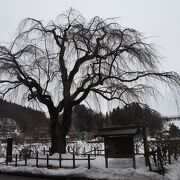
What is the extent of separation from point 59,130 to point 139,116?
19.2 ft

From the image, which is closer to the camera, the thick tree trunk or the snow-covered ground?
the snow-covered ground

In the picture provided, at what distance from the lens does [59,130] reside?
62.2 ft

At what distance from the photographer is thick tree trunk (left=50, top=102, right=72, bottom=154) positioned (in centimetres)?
1861

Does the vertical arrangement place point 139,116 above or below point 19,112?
below

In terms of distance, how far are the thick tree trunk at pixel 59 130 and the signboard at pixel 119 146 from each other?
4661mm

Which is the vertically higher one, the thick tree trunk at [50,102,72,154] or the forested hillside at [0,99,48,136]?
the forested hillside at [0,99,48,136]

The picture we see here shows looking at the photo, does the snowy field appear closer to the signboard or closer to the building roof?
the signboard

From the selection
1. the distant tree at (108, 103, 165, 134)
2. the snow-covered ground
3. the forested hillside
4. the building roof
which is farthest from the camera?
the forested hillside

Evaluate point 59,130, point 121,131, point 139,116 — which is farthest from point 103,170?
point 59,130

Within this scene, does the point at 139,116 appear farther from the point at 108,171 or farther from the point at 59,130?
the point at 59,130

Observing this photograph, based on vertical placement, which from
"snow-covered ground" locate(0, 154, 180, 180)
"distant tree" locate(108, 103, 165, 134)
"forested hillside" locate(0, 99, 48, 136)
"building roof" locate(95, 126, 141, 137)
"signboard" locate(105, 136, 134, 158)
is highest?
"forested hillside" locate(0, 99, 48, 136)

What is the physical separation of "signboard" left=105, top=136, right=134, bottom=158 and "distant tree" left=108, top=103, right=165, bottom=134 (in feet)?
4.09

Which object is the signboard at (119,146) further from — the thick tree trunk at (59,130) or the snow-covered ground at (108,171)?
the thick tree trunk at (59,130)

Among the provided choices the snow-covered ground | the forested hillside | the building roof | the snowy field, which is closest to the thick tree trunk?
the snowy field
